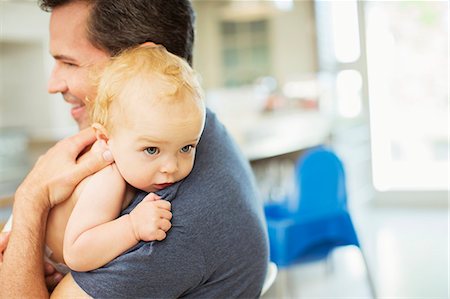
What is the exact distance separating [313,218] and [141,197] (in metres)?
1.55

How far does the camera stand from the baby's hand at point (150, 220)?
1.08 meters

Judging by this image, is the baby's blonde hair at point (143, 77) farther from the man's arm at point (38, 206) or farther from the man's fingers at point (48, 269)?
the man's fingers at point (48, 269)

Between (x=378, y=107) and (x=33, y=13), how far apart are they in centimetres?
473

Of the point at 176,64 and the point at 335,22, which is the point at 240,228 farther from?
the point at 335,22

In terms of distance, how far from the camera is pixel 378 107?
5148 mm

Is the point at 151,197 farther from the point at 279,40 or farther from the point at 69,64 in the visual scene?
the point at 279,40

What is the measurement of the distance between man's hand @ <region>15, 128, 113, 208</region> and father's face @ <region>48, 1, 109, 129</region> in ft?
0.46

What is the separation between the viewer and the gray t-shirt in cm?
112

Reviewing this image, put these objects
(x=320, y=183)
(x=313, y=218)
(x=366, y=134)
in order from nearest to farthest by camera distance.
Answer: (x=313, y=218), (x=320, y=183), (x=366, y=134)

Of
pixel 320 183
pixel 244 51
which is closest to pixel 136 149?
pixel 320 183

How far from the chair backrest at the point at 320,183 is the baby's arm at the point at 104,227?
68.3 inches

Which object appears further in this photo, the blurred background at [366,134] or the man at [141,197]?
the blurred background at [366,134]

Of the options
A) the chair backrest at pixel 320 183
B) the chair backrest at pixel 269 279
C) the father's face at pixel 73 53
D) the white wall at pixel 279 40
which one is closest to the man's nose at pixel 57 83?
the father's face at pixel 73 53

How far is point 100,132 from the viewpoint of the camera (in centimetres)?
116
